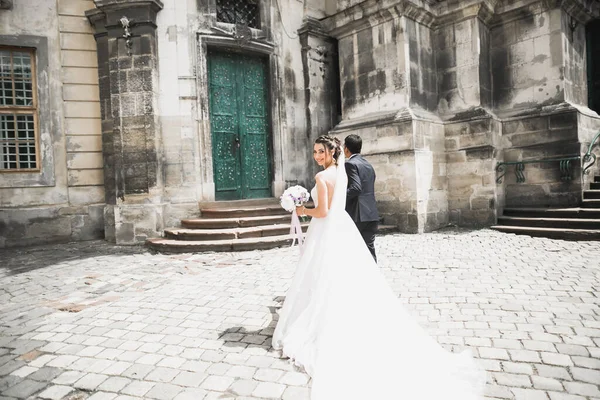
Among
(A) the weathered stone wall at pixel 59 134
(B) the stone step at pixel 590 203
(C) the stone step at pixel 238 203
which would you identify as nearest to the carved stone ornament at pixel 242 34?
(A) the weathered stone wall at pixel 59 134

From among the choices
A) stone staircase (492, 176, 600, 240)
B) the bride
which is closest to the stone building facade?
stone staircase (492, 176, 600, 240)

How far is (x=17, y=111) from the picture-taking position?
28.8ft

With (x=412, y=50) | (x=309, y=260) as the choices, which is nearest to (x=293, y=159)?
(x=412, y=50)

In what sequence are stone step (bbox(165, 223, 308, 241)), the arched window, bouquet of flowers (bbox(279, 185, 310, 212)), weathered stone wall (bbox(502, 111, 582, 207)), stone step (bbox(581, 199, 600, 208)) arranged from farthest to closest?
the arched window → weathered stone wall (bbox(502, 111, 582, 207)) → stone step (bbox(581, 199, 600, 208)) → stone step (bbox(165, 223, 308, 241)) → bouquet of flowers (bbox(279, 185, 310, 212))

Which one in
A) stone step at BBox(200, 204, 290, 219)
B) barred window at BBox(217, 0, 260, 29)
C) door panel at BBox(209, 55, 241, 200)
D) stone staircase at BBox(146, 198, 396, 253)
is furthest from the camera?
barred window at BBox(217, 0, 260, 29)

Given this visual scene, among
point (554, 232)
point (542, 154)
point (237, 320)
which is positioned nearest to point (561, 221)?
point (554, 232)

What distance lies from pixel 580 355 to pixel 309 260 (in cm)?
219

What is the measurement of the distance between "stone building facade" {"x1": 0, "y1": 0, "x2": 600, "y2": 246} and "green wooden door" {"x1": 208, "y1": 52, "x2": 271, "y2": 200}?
36 mm

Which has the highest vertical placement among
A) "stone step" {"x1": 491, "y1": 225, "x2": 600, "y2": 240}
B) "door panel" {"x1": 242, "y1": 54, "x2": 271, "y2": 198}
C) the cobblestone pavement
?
"door panel" {"x1": 242, "y1": 54, "x2": 271, "y2": 198}

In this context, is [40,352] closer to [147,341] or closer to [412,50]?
[147,341]

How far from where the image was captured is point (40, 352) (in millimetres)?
3229

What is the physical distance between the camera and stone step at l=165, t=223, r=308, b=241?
302 inches

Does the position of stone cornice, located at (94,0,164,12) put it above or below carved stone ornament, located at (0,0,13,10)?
below

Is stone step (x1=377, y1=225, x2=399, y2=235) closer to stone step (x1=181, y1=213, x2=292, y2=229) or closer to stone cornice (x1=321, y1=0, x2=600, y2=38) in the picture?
stone step (x1=181, y1=213, x2=292, y2=229)
